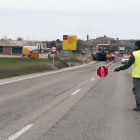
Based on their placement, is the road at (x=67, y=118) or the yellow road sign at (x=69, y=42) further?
the yellow road sign at (x=69, y=42)

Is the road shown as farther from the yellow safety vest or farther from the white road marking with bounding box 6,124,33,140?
the yellow safety vest

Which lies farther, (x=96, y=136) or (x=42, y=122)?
(x=42, y=122)

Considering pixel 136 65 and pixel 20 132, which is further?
pixel 136 65

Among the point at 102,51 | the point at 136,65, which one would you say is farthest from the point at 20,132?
the point at 102,51

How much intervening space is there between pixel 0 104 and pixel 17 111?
1441mm

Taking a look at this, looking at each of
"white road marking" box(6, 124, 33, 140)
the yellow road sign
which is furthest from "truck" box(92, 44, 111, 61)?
"white road marking" box(6, 124, 33, 140)

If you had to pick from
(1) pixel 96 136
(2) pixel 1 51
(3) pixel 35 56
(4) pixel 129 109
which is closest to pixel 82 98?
(4) pixel 129 109

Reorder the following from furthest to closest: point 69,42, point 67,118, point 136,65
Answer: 1. point 69,42
2. point 136,65
3. point 67,118

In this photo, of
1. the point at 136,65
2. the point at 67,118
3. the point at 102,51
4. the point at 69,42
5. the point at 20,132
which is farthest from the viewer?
the point at 102,51

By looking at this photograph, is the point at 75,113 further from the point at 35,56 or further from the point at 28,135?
the point at 35,56

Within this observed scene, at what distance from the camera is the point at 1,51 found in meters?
81.1

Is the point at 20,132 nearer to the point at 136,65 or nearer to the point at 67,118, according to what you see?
the point at 67,118

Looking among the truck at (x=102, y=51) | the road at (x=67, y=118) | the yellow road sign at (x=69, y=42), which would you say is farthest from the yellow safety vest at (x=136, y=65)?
the truck at (x=102, y=51)

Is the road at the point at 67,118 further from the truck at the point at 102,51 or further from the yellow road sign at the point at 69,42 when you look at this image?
the truck at the point at 102,51
